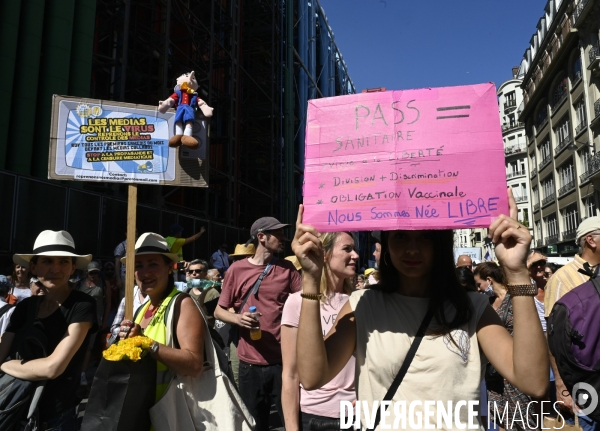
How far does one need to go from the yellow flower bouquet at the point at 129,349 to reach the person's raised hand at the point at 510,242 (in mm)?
1645

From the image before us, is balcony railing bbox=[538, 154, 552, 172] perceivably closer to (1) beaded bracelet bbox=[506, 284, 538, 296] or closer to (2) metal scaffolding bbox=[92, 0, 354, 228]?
(2) metal scaffolding bbox=[92, 0, 354, 228]

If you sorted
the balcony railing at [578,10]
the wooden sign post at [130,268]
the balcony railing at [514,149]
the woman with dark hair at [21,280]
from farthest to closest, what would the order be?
1. the balcony railing at [514,149]
2. the balcony railing at [578,10]
3. the woman with dark hair at [21,280]
4. the wooden sign post at [130,268]

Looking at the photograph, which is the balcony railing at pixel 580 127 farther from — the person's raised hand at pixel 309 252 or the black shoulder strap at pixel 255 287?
the person's raised hand at pixel 309 252

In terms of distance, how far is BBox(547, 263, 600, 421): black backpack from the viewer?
2713mm

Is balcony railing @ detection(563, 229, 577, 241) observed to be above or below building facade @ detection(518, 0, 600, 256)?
below

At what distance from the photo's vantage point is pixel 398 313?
1.83 m

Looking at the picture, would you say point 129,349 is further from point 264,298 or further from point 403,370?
point 264,298

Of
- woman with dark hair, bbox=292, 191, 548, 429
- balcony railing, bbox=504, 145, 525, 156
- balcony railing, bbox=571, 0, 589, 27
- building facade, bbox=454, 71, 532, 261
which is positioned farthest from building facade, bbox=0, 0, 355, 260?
balcony railing, bbox=504, 145, 525, 156

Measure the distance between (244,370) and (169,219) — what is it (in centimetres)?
942

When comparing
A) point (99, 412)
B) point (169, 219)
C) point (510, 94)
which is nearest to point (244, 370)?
point (99, 412)

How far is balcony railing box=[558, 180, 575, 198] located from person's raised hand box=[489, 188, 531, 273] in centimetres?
3715

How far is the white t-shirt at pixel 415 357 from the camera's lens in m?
1.67

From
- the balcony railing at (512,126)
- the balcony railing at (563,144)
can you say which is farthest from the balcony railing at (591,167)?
the balcony railing at (512,126)

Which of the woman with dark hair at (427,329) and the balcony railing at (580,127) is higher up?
the balcony railing at (580,127)
